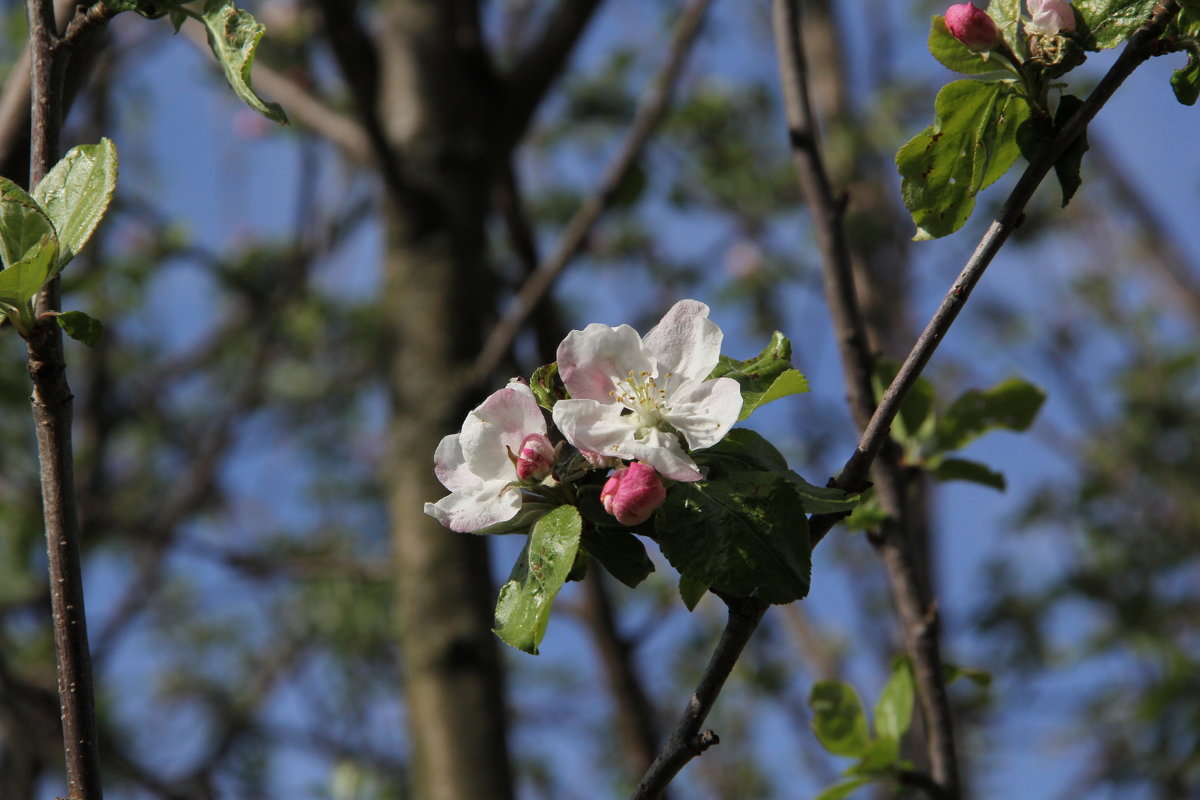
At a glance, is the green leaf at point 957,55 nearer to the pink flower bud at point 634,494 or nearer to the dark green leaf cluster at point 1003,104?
the dark green leaf cluster at point 1003,104

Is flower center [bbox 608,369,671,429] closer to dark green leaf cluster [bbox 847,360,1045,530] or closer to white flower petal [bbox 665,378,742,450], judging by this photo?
white flower petal [bbox 665,378,742,450]

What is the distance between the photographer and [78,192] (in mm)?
827

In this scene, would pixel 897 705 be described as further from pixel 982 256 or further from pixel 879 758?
pixel 982 256

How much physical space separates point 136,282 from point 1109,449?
411 centimetres

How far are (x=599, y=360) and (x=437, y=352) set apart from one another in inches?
70.8

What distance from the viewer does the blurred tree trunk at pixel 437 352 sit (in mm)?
2219

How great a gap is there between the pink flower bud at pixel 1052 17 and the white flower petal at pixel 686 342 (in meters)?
0.35

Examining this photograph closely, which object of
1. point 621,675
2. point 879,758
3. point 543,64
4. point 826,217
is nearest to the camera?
point 879,758

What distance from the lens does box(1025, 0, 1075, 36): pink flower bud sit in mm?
848

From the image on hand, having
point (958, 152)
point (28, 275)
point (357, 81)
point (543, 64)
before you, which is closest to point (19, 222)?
point (28, 275)

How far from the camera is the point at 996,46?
872 millimetres

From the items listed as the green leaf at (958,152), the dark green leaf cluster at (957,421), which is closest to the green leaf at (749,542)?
the green leaf at (958,152)

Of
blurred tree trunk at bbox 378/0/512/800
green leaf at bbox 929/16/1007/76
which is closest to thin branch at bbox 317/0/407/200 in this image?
blurred tree trunk at bbox 378/0/512/800

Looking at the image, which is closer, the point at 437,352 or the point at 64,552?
the point at 64,552
